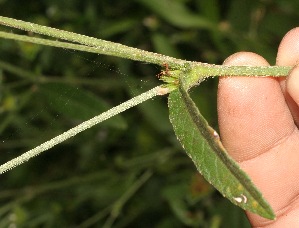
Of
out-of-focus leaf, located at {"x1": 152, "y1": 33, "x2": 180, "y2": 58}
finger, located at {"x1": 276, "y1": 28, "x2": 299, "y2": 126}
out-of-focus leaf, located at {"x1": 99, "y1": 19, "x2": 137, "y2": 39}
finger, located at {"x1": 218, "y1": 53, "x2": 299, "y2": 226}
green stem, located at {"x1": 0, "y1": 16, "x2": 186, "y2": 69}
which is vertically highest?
out-of-focus leaf, located at {"x1": 99, "y1": 19, "x2": 137, "y2": 39}

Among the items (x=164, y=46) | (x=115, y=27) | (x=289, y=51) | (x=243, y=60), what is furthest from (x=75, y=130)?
(x=115, y=27)

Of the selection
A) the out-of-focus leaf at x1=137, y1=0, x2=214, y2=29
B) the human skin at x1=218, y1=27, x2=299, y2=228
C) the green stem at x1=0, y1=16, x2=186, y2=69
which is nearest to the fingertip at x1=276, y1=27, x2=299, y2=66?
the human skin at x1=218, y1=27, x2=299, y2=228

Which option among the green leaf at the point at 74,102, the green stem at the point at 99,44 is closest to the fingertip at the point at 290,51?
the green stem at the point at 99,44

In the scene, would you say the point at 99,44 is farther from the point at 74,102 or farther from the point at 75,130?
the point at 74,102

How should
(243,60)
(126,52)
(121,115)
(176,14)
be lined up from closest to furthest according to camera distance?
(126,52) < (243,60) < (176,14) < (121,115)

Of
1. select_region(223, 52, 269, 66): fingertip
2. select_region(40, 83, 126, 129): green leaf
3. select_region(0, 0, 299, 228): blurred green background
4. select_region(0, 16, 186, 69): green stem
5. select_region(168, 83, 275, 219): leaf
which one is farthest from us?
select_region(0, 0, 299, 228): blurred green background

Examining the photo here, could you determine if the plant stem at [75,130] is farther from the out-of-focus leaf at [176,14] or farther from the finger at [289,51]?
the out-of-focus leaf at [176,14]

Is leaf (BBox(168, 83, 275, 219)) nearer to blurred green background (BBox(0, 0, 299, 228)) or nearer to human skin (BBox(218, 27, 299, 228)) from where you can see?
human skin (BBox(218, 27, 299, 228))

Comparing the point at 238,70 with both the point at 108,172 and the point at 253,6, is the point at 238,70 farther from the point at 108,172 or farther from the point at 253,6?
the point at 108,172
